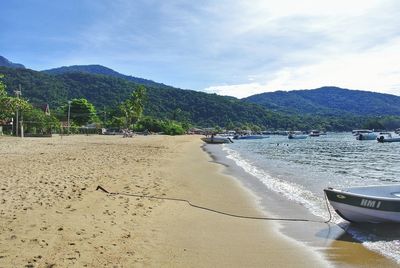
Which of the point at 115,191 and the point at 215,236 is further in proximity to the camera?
the point at 115,191

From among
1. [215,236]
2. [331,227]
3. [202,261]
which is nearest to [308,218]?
[331,227]

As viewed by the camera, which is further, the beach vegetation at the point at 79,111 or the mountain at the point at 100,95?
the mountain at the point at 100,95

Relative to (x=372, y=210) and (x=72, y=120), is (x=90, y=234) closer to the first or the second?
(x=372, y=210)

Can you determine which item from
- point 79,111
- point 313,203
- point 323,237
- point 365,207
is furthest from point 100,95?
point 323,237

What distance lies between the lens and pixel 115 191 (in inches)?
503

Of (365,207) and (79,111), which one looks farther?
(79,111)

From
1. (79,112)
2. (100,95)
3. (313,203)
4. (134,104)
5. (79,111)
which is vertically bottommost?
(313,203)

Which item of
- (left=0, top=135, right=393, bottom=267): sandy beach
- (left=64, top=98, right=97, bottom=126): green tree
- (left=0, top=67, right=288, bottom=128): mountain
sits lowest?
(left=0, top=135, right=393, bottom=267): sandy beach

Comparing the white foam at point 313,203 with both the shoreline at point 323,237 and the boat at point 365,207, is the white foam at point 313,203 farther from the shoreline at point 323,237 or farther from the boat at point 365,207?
the boat at point 365,207

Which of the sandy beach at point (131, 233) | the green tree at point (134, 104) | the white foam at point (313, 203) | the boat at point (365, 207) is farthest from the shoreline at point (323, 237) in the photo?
the green tree at point (134, 104)

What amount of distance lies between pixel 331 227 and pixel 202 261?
15.5 feet

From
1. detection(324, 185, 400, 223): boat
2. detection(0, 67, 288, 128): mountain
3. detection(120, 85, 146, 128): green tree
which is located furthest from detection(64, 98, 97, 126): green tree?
detection(324, 185, 400, 223): boat

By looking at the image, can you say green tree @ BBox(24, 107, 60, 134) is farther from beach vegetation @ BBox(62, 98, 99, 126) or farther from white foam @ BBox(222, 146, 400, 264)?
white foam @ BBox(222, 146, 400, 264)

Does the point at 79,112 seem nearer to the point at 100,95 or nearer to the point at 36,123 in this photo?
the point at 36,123
